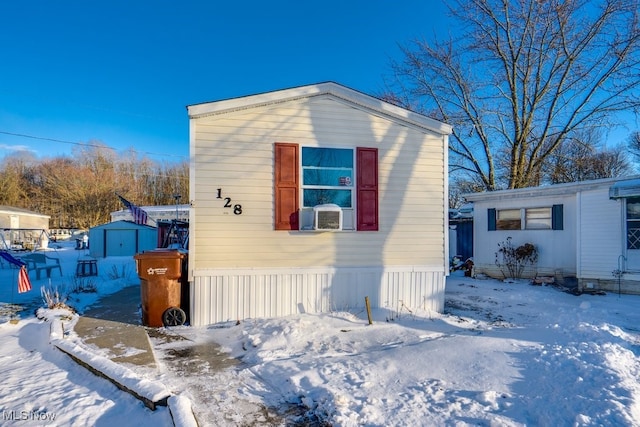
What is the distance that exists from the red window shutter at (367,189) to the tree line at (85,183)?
3354 cm

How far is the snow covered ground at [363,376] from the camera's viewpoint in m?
2.93

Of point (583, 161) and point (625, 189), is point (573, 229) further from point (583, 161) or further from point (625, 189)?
point (583, 161)

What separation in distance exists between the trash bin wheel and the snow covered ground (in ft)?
0.68

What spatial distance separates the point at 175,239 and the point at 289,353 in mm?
7530

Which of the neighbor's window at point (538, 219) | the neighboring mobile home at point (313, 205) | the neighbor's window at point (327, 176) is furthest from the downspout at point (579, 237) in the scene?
the neighbor's window at point (327, 176)

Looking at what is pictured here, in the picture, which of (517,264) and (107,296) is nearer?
(107,296)

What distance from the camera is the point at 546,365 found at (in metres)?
3.79

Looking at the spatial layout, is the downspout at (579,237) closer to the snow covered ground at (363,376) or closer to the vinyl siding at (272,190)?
the snow covered ground at (363,376)

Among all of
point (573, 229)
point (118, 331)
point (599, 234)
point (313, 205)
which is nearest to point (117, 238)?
point (118, 331)

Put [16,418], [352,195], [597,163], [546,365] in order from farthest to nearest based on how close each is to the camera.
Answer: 1. [597,163]
2. [352,195]
3. [546,365]
4. [16,418]

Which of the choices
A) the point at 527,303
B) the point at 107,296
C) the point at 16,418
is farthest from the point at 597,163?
the point at 16,418

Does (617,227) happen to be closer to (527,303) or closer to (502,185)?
(527,303)

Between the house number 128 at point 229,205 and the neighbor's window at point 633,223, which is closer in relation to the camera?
the house number 128 at point 229,205

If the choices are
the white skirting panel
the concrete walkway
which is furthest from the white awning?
the concrete walkway
